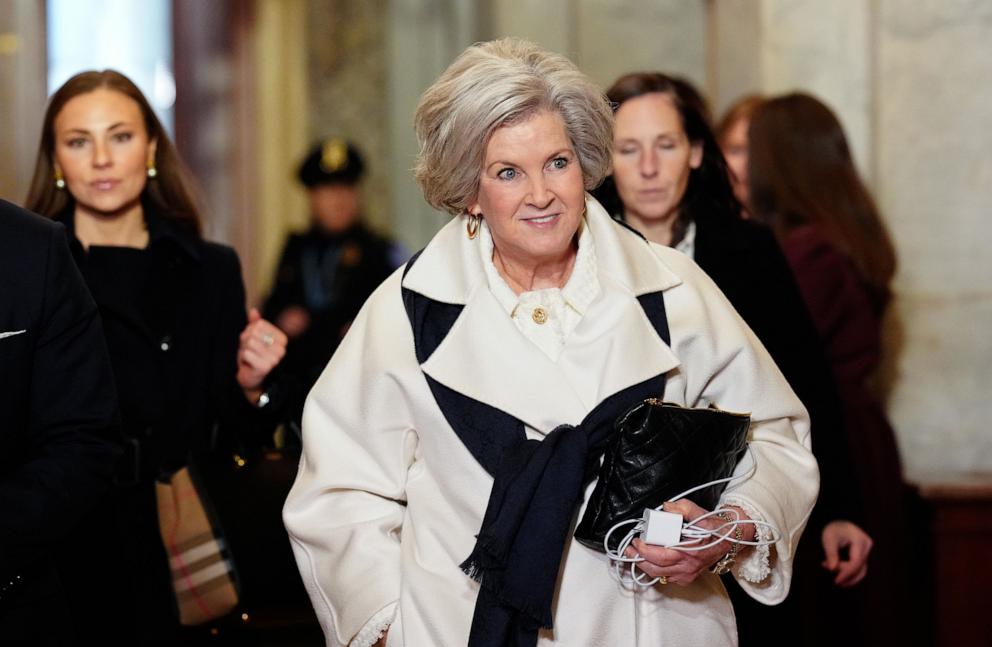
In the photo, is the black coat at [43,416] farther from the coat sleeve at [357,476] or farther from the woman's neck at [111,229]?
the woman's neck at [111,229]

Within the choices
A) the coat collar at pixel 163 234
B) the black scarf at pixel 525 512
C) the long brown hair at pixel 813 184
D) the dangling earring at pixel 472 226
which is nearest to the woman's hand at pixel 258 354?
the coat collar at pixel 163 234

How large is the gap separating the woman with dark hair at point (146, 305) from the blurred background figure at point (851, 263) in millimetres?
2075

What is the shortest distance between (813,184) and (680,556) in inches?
106

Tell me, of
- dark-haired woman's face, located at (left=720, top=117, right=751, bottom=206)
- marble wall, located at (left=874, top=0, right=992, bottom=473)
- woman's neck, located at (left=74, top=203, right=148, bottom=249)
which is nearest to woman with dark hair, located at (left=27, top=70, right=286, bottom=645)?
woman's neck, located at (left=74, top=203, right=148, bottom=249)

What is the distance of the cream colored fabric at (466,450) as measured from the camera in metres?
2.84

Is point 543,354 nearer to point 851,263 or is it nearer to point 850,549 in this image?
point 850,549

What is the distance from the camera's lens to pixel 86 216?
4.02m

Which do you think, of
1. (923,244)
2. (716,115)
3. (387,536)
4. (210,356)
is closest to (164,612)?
(210,356)

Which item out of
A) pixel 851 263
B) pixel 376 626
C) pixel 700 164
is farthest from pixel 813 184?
pixel 376 626

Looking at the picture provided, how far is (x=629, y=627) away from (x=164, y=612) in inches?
58.5

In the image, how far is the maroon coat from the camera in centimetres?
481

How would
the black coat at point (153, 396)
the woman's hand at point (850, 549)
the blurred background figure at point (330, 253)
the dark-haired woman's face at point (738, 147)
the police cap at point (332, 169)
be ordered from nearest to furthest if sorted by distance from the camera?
1. the black coat at point (153, 396)
2. the woman's hand at point (850, 549)
3. the dark-haired woman's face at point (738, 147)
4. the blurred background figure at point (330, 253)
5. the police cap at point (332, 169)

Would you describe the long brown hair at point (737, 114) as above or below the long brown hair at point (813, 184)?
above

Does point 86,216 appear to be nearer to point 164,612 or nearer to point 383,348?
point 164,612
